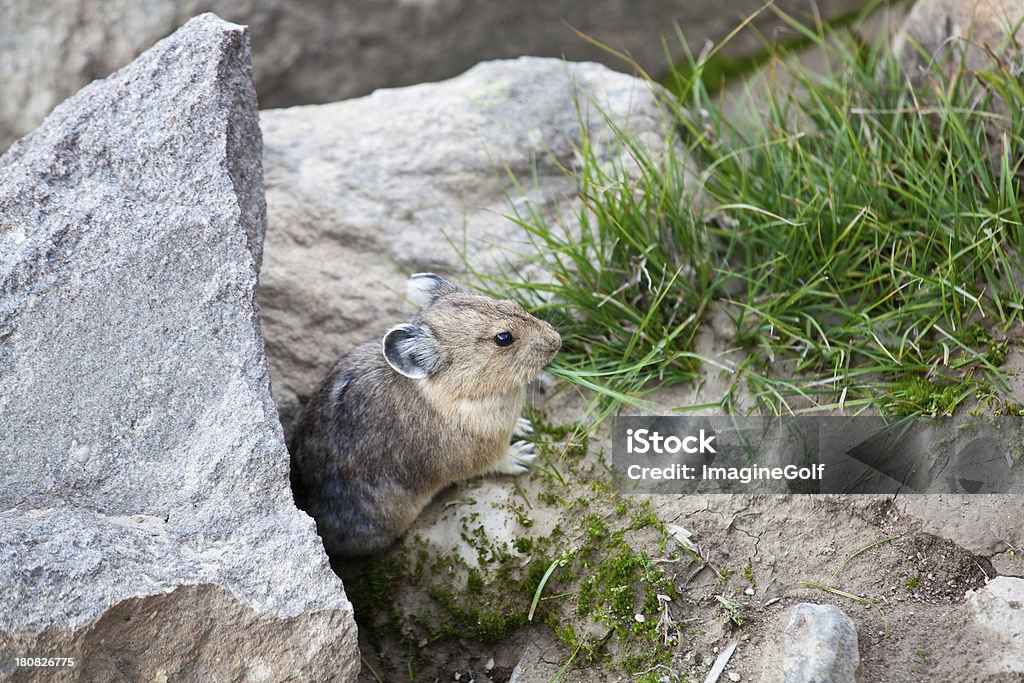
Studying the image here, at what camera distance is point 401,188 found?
7.41 m

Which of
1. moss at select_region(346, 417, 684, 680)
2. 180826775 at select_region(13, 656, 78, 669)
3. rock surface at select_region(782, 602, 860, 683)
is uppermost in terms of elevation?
180826775 at select_region(13, 656, 78, 669)

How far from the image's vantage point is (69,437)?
5031mm

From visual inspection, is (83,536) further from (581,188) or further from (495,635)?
(581,188)

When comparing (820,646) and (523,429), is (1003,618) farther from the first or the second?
(523,429)

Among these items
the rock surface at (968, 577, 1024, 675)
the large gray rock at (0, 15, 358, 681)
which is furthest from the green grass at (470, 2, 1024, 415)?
the large gray rock at (0, 15, 358, 681)

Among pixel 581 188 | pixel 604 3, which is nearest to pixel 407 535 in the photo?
pixel 581 188

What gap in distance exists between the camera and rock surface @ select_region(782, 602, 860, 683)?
4719 mm

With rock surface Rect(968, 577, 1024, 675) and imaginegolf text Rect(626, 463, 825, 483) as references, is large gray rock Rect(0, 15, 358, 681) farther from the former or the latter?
rock surface Rect(968, 577, 1024, 675)

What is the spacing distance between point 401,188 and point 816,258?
290cm

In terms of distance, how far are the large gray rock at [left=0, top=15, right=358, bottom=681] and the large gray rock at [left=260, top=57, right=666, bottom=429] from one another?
1.41 m

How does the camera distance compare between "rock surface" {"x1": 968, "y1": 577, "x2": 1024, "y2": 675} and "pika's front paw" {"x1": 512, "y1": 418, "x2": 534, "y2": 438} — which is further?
"pika's front paw" {"x1": 512, "y1": 418, "x2": 534, "y2": 438}

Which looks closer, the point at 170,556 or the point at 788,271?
the point at 170,556

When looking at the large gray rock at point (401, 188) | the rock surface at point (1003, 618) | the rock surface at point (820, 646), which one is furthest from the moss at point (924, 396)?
the large gray rock at point (401, 188)

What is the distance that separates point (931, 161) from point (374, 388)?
3609 millimetres
